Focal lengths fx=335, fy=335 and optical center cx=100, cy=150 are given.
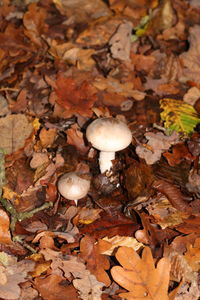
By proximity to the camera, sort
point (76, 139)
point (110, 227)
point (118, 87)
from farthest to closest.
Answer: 1. point (118, 87)
2. point (76, 139)
3. point (110, 227)

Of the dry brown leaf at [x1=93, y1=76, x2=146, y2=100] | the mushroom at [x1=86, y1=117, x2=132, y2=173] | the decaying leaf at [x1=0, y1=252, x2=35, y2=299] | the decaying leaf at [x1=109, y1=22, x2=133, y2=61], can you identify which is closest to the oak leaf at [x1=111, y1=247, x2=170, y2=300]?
the decaying leaf at [x1=0, y1=252, x2=35, y2=299]

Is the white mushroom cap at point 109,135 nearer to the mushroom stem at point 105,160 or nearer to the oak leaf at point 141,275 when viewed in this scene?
the mushroom stem at point 105,160

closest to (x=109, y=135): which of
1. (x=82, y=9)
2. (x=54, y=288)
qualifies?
(x=54, y=288)

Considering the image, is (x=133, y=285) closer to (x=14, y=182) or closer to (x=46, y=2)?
(x=14, y=182)

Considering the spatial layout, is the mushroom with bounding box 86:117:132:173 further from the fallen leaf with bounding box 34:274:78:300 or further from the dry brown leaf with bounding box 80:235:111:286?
the fallen leaf with bounding box 34:274:78:300

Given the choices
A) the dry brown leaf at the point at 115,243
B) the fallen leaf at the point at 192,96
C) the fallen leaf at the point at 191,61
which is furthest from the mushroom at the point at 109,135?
the fallen leaf at the point at 191,61

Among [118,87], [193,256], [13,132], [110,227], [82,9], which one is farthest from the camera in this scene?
[82,9]

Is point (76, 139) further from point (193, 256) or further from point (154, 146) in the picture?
point (193, 256)

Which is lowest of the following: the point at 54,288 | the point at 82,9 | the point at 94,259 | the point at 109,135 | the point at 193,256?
the point at 54,288
